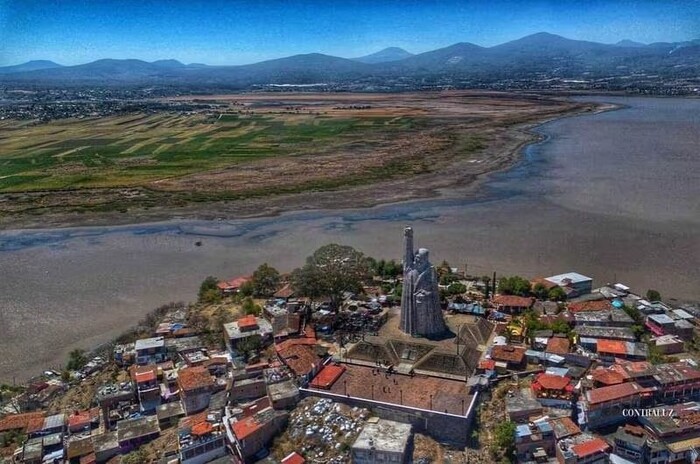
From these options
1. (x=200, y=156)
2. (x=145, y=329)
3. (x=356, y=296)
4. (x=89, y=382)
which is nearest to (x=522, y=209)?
(x=356, y=296)

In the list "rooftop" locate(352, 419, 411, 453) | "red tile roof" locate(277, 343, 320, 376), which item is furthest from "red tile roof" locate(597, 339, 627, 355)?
"red tile roof" locate(277, 343, 320, 376)

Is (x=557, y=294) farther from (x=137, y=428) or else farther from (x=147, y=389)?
(x=137, y=428)

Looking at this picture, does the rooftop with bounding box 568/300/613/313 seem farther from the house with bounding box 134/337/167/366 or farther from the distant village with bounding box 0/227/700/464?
the house with bounding box 134/337/167/366

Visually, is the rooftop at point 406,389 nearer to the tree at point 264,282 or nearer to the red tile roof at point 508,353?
the red tile roof at point 508,353

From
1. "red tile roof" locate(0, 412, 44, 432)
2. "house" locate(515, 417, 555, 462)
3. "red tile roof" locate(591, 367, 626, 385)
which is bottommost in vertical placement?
"red tile roof" locate(0, 412, 44, 432)

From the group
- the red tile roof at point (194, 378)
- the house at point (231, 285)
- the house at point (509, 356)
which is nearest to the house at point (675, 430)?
the house at point (509, 356)

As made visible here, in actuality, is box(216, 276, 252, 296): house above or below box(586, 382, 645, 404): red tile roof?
below

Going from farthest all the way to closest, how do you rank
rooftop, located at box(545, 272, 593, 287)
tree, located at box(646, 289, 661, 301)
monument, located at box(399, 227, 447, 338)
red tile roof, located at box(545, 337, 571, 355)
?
rooftop, located at box(545, 272, 593, 287)
tree, located at box(646, 289, 661, 301)
monument, located at box(399, 227, 447, 338)
red tile roof, located at box(545, 337, 571, 355)
